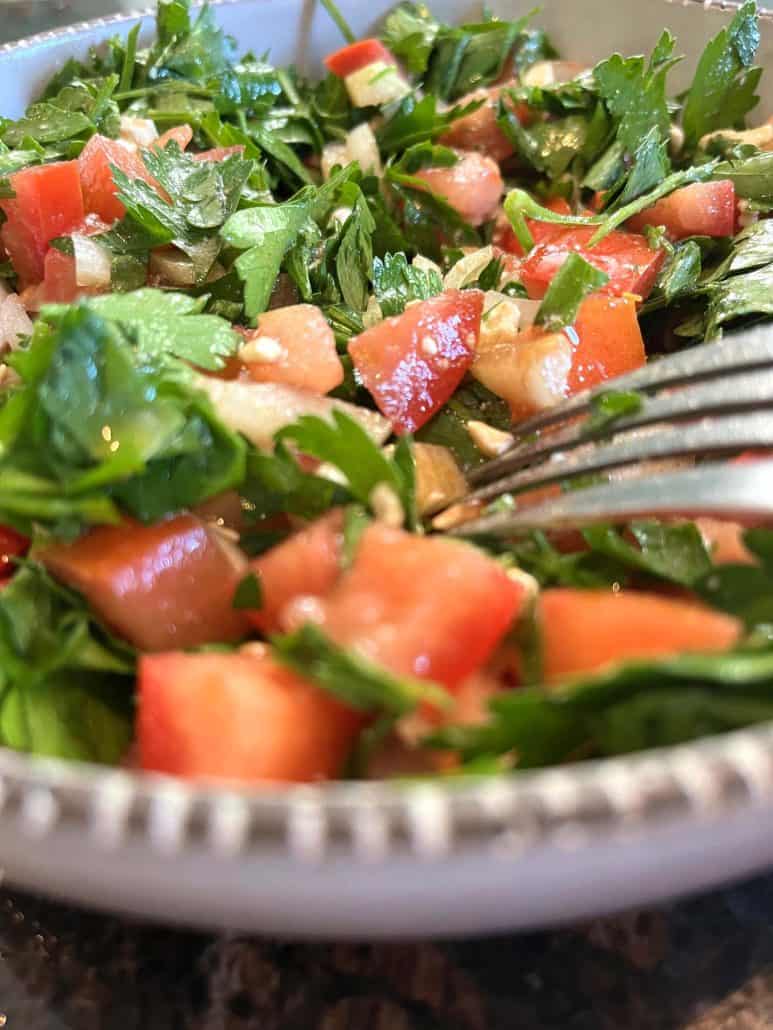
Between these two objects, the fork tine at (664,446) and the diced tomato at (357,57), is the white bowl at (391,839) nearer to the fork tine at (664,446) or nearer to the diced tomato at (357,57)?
the fork tine at (664,446)

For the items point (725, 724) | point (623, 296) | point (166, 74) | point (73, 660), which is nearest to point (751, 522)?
point (725, 724)

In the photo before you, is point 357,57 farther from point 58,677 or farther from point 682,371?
point 58,677

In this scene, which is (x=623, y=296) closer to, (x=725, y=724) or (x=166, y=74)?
(x=725, y=724)

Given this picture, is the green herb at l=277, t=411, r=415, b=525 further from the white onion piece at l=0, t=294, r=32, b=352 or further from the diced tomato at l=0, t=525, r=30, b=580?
the white onion piece at l=0, t=294, r=32, b=352

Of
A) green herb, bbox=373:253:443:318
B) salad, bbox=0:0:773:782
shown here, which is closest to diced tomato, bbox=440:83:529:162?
salad, bbox=0:0:773:782

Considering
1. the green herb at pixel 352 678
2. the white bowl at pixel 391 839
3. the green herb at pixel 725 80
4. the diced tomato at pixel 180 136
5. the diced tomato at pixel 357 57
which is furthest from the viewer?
the diced tomato at pixel 357 57

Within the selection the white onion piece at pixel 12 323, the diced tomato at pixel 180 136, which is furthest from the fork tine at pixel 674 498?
the diced tomato at pixel 180 136
